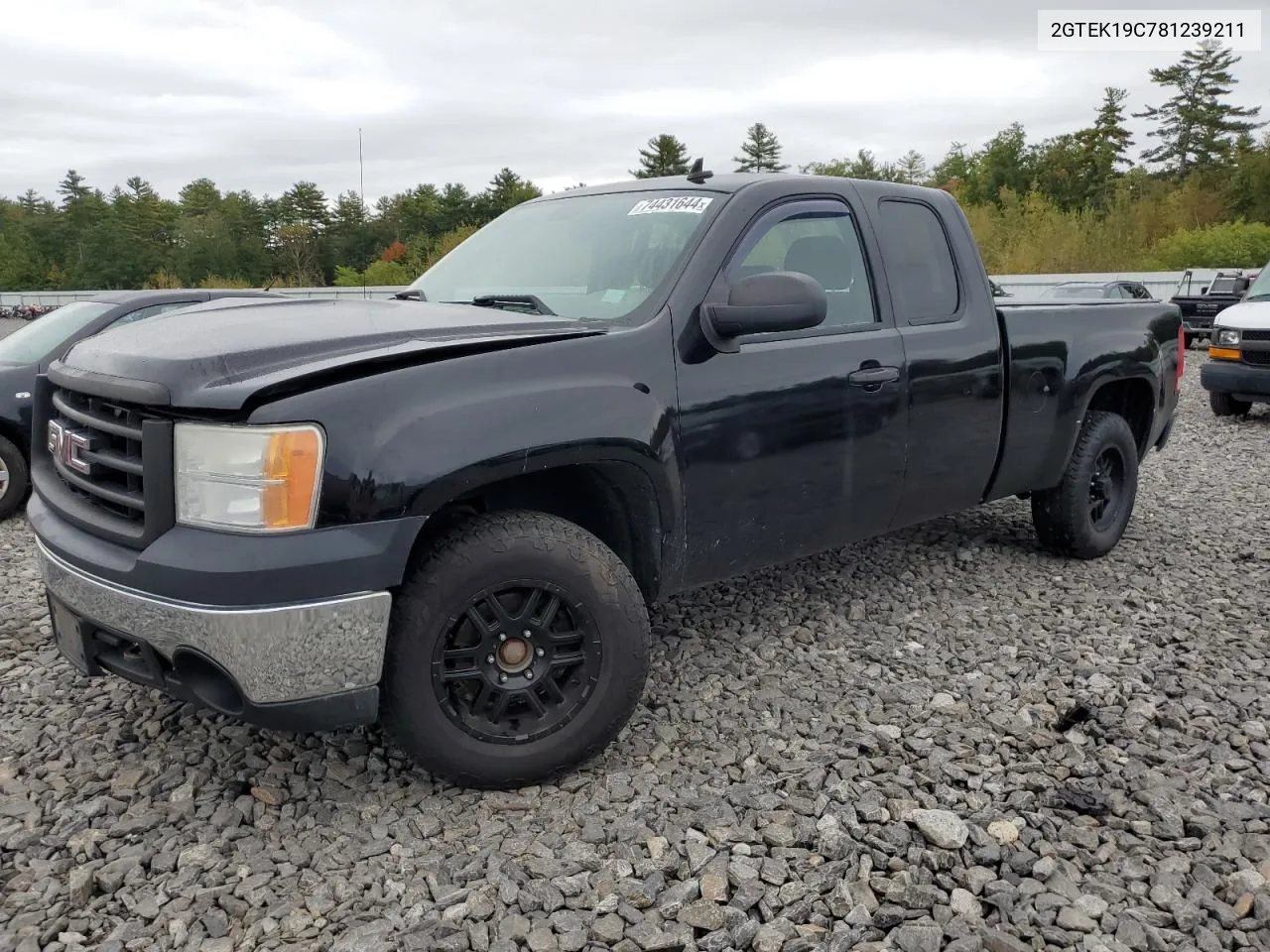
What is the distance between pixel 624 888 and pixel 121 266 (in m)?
78.0

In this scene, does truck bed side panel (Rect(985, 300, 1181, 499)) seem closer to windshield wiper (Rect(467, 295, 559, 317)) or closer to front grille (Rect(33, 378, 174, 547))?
windshield wiper (Rect(467, 295, 559, 317))

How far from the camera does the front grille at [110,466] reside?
99.7 inches

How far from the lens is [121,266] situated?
70062 millimetres

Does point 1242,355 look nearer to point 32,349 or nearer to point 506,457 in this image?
point 506,457

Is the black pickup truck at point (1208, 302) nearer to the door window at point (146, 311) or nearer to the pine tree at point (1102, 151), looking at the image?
the door window at point (146, 311)

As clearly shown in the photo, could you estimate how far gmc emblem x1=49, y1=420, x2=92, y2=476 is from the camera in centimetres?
282

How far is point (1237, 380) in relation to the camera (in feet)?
35.0

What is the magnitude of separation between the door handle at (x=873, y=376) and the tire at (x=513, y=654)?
129cm

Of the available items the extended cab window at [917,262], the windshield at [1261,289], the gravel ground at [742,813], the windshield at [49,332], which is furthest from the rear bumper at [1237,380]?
the windshield at [49,332]

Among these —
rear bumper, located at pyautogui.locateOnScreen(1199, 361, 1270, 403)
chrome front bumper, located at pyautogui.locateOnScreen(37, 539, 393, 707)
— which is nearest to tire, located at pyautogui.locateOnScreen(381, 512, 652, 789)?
chrome front bumper, located at pyautogui.locateOnScreen(37, 539, 393, 707)

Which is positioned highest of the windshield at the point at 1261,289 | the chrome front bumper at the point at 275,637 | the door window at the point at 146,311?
the windshield at the point at 1261,289

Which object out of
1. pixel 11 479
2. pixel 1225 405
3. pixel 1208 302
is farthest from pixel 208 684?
pixel 1208 302

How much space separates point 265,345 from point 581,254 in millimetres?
1394

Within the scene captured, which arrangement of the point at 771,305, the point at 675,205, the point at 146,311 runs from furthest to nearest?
the point at 146,311 < the point at 675,205 < the point at 771,305
